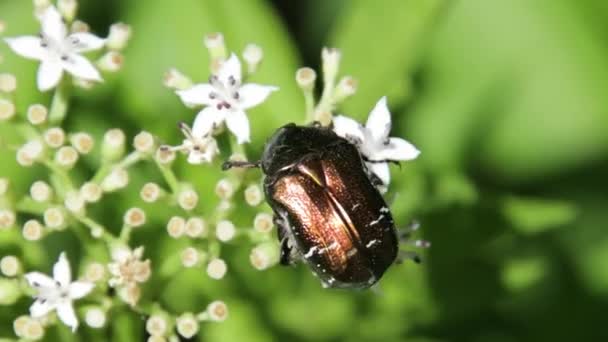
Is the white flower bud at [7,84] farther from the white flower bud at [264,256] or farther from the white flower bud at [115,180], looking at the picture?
the white flower bud at [264,256]

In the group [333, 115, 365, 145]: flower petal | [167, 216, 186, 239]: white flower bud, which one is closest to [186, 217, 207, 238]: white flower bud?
[167, 216, 186, 239]: white flower bud

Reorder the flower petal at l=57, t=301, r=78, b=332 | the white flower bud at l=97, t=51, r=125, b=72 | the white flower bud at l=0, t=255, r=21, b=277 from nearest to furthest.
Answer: the flower petal at l=57, t=301, r=78, b=332
the white flower bud at l=0, t=255, r=21, b=277
the white flower bud at l=97, t=51, r=125, b=72

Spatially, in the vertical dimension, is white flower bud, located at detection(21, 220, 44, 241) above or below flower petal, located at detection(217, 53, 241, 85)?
below

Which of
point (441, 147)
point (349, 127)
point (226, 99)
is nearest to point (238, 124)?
point (226, 99)

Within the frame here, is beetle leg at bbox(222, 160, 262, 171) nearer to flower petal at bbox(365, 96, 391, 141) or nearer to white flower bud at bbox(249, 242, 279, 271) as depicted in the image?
white flower bud at bbox(249, 242, 279, 271)

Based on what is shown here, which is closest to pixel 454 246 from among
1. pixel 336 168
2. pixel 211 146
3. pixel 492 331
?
pixel 492 331

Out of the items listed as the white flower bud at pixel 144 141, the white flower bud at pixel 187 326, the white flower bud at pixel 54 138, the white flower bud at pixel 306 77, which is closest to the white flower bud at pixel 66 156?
the white flower bud at pixel 54 138
